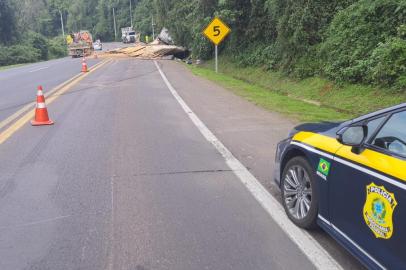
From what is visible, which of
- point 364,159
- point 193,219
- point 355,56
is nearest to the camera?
point 364,159

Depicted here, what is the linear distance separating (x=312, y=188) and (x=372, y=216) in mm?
1012

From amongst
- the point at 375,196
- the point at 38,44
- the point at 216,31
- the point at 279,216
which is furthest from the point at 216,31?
the point at 38,44

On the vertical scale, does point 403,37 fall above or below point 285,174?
above

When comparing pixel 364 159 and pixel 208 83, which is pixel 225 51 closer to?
pixel 208 83

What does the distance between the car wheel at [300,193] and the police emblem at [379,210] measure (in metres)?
0.89

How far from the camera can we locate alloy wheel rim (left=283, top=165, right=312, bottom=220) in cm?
445

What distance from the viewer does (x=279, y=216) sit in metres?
4.82

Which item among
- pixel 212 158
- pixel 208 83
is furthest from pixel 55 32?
pixel 212 158

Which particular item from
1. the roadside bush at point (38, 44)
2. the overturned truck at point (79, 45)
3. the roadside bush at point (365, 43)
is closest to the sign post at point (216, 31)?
the roadside bush at point (365, 43)

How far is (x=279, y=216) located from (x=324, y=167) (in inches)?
40.1

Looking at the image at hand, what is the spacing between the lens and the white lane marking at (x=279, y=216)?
3891 mm

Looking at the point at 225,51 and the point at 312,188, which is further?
the point at 225,51

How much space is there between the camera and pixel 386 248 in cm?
310

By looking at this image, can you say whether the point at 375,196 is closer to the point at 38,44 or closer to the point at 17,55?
the point at 17,55
